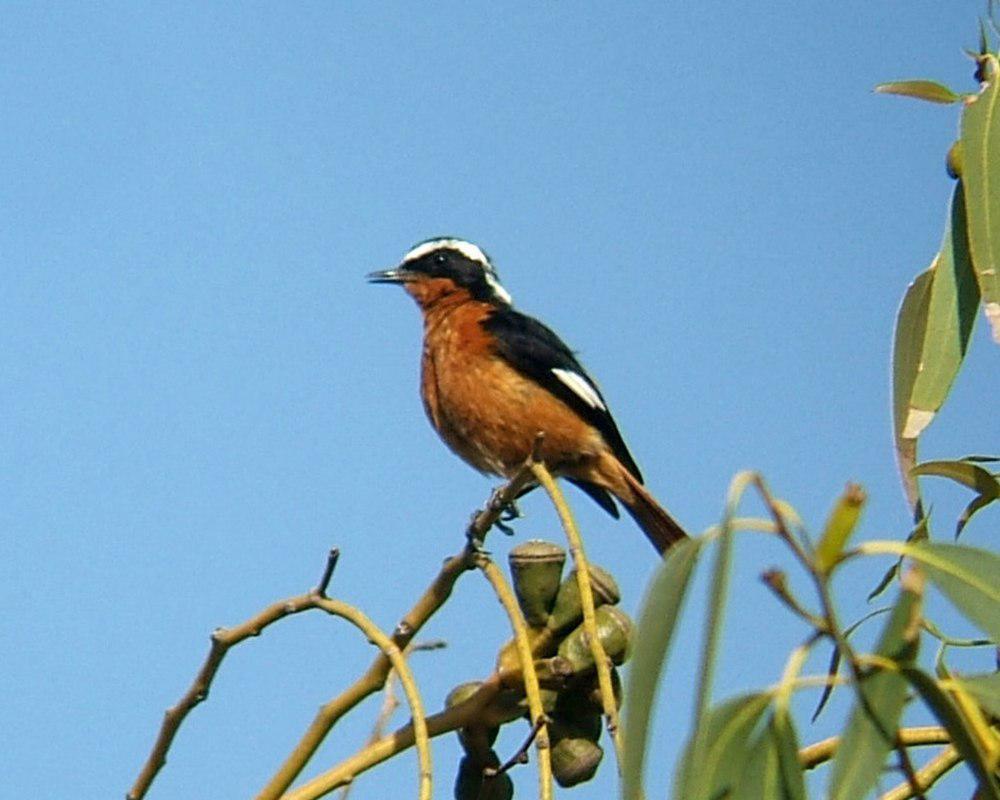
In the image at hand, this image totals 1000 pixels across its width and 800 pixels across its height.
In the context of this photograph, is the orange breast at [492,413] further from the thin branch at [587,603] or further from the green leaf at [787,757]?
the green leaf at [787,757]

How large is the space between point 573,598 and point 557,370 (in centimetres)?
361

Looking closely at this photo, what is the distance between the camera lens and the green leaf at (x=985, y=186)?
2240 mm

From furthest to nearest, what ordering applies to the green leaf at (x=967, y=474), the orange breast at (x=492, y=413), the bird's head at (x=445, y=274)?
the bird's head at (x=445, y=274)
the orange breast at (x=492, y=413)
the green leaf at (x=967, y=474)

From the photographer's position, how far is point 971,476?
2.40 m

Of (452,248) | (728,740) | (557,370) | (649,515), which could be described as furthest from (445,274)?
(728,740)

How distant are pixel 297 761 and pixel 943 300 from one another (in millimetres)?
998

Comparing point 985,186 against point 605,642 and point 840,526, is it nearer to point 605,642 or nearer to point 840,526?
point 605,642

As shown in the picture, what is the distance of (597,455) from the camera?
5812 millimetres

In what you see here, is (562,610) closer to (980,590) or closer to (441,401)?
(980,590)

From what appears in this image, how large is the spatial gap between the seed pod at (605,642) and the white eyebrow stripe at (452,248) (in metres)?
4.44

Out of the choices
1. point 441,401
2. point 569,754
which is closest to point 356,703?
point 569,754

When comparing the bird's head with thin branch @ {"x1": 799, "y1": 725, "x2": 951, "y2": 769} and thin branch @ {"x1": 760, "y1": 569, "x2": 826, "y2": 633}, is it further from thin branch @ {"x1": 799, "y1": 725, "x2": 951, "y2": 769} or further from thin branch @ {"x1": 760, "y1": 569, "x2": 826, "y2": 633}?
thin branch @ {"x1": 760, "y1": 569, "x2": 826, "y2": 633}

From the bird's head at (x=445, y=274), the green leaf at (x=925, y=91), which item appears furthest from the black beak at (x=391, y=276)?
the green leaf at (x=925, y=91)

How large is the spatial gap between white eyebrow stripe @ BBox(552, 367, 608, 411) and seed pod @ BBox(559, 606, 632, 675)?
140 inches
